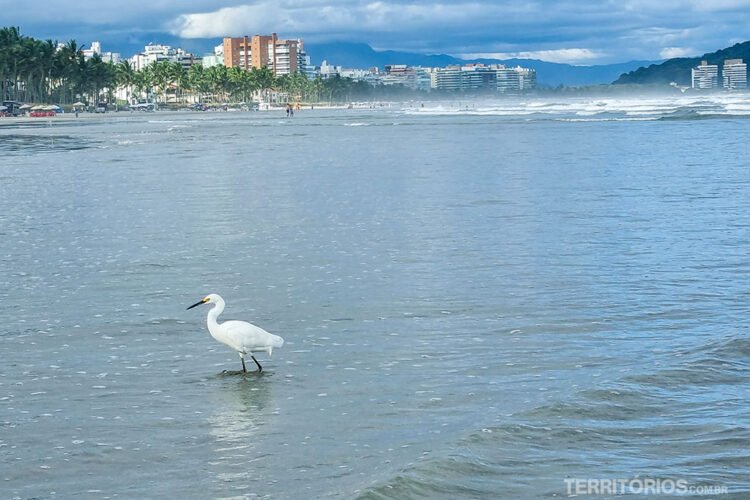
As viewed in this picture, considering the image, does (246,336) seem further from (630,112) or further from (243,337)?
(630,112)

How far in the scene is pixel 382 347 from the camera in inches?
402

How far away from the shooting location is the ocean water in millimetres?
6953

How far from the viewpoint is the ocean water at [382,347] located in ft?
22.8

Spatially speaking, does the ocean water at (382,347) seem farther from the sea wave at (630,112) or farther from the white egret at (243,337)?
the sea wave at (630,112)

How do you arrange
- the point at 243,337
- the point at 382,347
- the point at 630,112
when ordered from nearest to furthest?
1. the point at 243,337
2. the point at 382,347
3. the point at 630,112

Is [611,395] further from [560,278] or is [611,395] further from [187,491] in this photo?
[560,278]

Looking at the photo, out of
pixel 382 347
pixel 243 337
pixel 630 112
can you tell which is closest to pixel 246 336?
pixel 243 337

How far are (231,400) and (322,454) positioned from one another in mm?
1539

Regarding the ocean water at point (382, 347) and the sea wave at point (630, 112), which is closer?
the ocean water at point (382, 347)

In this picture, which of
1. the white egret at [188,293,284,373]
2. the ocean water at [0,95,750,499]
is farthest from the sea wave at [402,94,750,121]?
the white egret at [188,293,284,373]

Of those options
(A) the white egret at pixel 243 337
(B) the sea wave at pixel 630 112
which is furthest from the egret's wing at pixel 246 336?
(B) the sea wave at pixel 630 112

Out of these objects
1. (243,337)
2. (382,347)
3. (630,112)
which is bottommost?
(382,347)

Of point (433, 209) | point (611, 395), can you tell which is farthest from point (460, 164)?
point (611, 395)

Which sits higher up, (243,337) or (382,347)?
(243,337)
